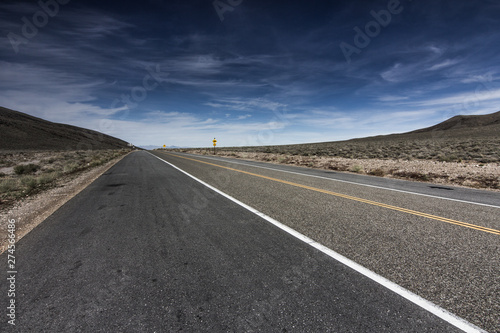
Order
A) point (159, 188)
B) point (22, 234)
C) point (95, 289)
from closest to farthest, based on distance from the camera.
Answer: point (95, 289)
point (22, 234)
point (159, 188)

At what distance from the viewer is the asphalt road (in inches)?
81.4

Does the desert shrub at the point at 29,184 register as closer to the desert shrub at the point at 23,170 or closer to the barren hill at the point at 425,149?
the desert shrub at the point at 23,170

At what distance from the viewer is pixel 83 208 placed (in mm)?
5996

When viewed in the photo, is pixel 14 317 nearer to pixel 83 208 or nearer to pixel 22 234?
pixel 22 234

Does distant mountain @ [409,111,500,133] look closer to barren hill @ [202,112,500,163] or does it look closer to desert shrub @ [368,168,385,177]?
barren hill @ [202,112,500,163]

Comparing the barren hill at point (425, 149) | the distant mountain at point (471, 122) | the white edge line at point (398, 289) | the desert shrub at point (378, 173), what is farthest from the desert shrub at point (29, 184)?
the distant mountain at point (471, 122)

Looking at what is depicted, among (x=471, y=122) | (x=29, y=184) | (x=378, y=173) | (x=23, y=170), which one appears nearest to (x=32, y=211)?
(x=29, y=184)

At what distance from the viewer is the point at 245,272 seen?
282cm

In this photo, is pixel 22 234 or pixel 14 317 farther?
pixel 22 234

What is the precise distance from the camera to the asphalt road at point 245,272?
6.78 feet

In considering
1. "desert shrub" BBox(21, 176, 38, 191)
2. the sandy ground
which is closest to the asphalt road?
the sandy ground

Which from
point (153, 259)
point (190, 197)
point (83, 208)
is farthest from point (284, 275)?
point (83, 208)

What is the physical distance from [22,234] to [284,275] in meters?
4.98

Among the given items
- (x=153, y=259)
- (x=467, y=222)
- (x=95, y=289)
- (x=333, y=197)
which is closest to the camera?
(x=95, y=289)
